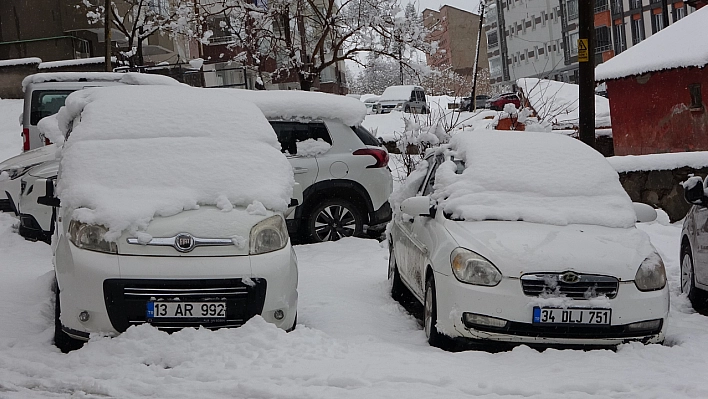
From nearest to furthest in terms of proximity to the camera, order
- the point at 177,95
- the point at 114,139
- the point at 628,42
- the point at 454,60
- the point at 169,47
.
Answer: the point at 114,139
the point at 177,95
the point at 169,47
the point at 628,42
the point at 454,60

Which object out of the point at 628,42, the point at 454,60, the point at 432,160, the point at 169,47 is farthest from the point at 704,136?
the point at 454,60

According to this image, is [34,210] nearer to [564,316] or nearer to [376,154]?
[376,154]

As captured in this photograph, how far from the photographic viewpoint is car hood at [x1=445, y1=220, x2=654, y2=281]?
5.70 m

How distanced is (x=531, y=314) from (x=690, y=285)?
2.71 metres

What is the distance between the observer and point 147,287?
541cm

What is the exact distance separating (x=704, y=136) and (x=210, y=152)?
15122 millimetres

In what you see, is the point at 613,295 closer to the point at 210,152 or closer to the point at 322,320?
the point at 322,320

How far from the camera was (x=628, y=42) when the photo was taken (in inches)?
2768

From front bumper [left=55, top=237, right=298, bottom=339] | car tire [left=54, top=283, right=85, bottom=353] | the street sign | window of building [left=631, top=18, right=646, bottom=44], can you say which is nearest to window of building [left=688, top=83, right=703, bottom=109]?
the street sign

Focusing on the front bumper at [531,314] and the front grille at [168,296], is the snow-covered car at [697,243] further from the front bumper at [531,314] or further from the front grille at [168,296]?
the front grille at [168,296]

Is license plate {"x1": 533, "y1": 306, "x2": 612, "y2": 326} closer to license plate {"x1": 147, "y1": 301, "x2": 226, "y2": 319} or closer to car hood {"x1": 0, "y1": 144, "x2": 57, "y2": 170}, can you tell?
license plate {"x1": 147, "y1": 301, "x2": 226, "y2": 319}

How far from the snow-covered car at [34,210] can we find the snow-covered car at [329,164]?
2546 millimetres

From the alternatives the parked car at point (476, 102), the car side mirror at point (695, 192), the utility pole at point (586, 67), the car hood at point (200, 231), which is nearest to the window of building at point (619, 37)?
the parked car at point (476, 102)

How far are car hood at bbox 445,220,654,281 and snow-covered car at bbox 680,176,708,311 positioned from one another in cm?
134
